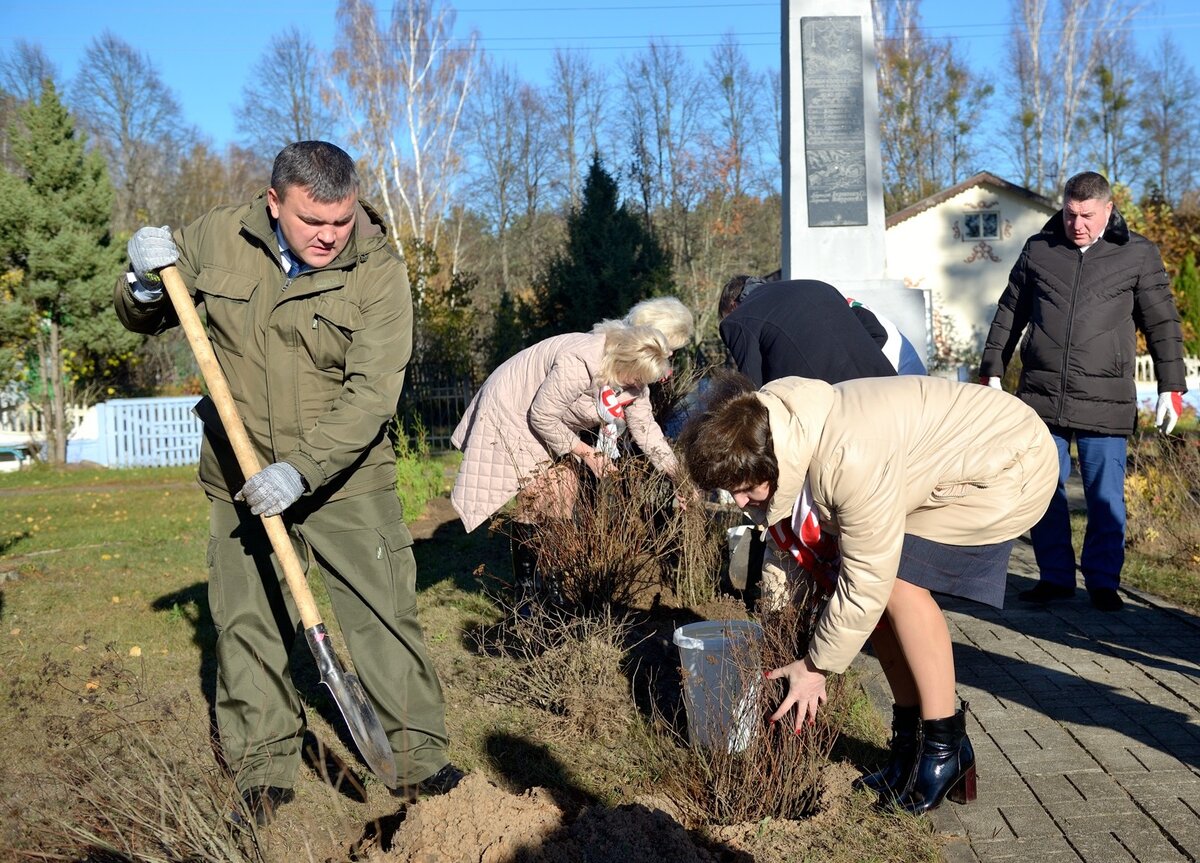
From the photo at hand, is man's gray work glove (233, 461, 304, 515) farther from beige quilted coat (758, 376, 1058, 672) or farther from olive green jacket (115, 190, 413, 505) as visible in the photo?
beige quilted coat (758, 376, 1058, 672)

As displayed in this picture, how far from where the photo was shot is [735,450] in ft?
8.57

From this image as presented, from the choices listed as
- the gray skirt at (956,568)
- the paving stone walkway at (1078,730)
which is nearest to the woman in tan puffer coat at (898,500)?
the gray skirt at (956,568)

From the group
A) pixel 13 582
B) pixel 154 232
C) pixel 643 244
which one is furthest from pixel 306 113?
pixel 154 232

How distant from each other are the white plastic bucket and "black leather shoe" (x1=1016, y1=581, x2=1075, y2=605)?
7.39 ft

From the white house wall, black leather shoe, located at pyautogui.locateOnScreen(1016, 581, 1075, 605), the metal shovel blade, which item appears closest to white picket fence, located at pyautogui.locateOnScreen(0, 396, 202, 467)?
black leather shoe, located at pyautogui.locateOnScreen(1016, 581, 1075, 605)

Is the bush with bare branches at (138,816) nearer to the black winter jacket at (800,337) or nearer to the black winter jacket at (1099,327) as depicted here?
the black winter jacket at (800,337)

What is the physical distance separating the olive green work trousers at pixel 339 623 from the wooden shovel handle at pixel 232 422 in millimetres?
209

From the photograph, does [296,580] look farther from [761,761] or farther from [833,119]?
[833,119]

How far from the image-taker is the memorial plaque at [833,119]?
820cm

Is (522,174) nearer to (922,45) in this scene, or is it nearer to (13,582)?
(922,45)

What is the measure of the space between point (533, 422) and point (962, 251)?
29.4 meters

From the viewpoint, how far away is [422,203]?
1218 inches

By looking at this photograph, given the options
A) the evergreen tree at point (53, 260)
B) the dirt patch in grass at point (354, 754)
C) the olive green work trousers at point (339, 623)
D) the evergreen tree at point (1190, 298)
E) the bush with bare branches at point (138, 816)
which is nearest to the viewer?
the bush with bare branches at point (138, 816)

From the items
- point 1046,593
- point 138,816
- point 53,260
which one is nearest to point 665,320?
point 1046,593
